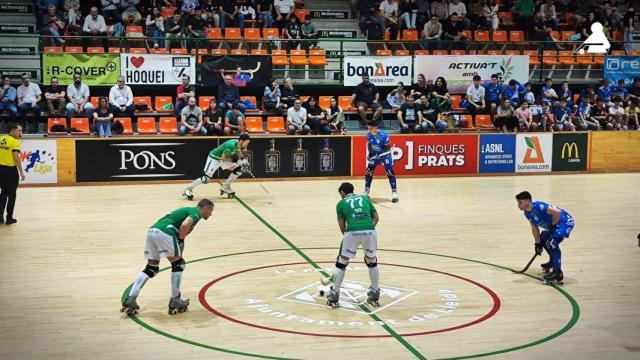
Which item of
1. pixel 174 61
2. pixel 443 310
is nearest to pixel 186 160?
pixel 174 61

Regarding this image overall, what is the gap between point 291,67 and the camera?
2883 cm

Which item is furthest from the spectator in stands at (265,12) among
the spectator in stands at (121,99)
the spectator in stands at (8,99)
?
the spectator in stands at (8,99)

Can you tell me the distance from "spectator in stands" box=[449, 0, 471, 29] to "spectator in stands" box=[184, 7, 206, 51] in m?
9.88

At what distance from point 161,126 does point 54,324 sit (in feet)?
51.6

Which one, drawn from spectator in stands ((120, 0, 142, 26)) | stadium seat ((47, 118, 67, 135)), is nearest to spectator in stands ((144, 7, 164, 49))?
spectator in stands ((120, 0, 142, 26))

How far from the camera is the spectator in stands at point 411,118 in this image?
27.2 meters

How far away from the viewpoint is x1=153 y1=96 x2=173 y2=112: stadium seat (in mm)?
27031

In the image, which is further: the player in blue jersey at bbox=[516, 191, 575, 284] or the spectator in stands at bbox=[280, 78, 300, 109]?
the spectator in stands at bbox=[280, 78, 300, 109]

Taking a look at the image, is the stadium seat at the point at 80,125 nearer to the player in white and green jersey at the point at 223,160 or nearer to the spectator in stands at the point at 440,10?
the player in white and green jersey at the point at 223,160

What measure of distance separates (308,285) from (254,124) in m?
14.6

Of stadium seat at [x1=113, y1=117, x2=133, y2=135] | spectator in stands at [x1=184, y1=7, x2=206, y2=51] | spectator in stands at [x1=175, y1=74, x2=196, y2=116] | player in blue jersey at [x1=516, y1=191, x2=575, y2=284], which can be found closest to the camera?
player in blue jersey at [x1=516, y1=191, x2=575, y2=284]

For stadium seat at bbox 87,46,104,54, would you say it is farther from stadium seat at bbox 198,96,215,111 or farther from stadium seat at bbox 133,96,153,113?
stadium seat at bbox 198,96,215,111

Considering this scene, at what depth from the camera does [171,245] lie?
36.6ft

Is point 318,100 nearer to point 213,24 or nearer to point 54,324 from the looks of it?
point 213,24
